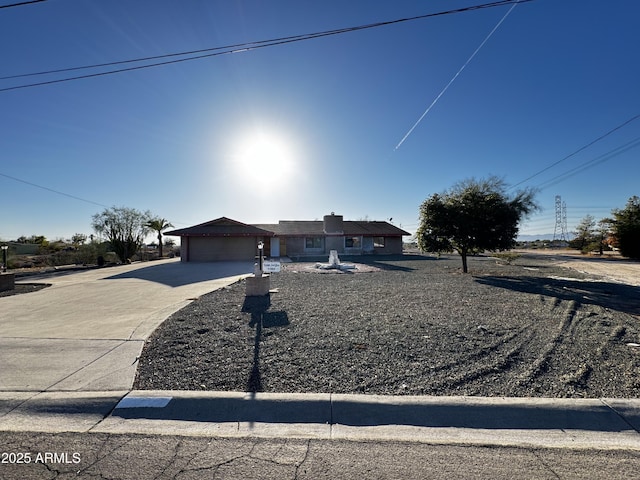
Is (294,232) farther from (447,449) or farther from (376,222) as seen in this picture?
(447,449)

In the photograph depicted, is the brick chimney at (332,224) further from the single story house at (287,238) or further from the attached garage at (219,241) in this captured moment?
the attached garage at (219,241)

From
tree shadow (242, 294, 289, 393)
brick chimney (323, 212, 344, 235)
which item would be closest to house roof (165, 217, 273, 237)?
brick chimney (323, 212, 344, 235)

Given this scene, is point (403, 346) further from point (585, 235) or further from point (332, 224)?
point (585, 235)

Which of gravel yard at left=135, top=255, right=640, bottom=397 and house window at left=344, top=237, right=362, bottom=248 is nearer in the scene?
gravel yard at left=135, top=255, right=640, bottom=397

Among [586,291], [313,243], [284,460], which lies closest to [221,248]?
[313,243]

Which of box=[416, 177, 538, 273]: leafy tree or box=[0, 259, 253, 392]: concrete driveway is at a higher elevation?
box=[416, 177, 538, 273]: leafy tree

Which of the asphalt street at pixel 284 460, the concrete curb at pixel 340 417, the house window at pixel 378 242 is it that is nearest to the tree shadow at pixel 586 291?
the concrete curb at pixel 340 417

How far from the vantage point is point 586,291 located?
975cm

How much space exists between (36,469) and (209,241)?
22.9 meters

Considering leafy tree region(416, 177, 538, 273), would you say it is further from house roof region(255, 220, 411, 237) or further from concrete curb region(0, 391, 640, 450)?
house roof region(255, 220, 411, 237)

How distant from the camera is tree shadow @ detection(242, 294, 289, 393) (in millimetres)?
3527

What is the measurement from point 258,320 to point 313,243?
959 inches

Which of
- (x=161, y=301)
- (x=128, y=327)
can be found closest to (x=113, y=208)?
(x=161, y=301)

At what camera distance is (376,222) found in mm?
36000
